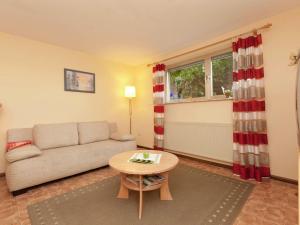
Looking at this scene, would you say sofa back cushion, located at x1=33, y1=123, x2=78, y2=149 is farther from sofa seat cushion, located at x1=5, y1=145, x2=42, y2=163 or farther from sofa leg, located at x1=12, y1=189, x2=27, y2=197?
sofa leg, located at x1=12, y1=189, x2=27, y2=197

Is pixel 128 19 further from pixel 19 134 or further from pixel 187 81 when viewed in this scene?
pixel 19 134

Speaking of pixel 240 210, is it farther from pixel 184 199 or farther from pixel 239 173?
pixel 239 173

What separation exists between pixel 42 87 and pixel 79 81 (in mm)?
698

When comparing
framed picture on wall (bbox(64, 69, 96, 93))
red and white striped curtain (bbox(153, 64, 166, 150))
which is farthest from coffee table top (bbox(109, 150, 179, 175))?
framed picture on wall (bbox(64, 69, 96, 93))

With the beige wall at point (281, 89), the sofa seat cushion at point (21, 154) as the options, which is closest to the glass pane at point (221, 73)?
the beige wall at point (281, 89)

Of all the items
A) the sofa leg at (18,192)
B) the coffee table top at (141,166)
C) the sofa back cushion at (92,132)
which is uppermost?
the sofa back cushion at (92,132)

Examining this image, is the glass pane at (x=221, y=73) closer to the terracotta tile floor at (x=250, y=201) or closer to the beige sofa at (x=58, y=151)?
the terracotta tile floor at (x=250, y=201)

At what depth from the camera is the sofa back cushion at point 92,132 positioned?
10.1 ft

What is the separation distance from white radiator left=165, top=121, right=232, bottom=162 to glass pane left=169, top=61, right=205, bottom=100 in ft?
2.13

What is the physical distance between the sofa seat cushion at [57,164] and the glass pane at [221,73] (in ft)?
6.97

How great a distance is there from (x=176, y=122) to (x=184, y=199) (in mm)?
1864

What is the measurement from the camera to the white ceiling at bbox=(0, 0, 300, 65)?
1984 mm

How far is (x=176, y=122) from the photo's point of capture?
11.6 ft

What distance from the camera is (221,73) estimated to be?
299cm
